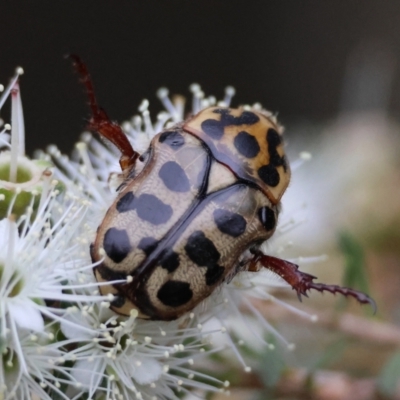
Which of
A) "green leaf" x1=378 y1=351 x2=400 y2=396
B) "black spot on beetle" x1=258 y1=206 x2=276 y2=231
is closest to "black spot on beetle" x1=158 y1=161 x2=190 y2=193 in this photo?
"black spot on beetle" x1=258 y1=206 x2=276 y2=231

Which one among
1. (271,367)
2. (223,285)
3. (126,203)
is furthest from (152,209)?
(271,367)

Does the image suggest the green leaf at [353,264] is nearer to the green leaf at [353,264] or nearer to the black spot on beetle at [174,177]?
the green leaf at [353,264]

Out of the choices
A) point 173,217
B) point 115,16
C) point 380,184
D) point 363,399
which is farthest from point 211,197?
point 115,16

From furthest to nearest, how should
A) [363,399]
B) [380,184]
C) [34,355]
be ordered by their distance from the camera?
[380,184] < [363,399] < [34,355]

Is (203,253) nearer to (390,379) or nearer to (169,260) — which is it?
(169,260)

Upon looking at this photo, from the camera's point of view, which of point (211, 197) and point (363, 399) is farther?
point (363, 399)

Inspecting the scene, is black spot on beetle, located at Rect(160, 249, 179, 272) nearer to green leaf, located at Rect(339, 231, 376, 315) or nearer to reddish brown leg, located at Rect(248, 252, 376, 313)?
reddish brown leg, located at Rect(248, 252, 376, 313)

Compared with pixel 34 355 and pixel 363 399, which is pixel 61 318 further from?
pixel 363 399
